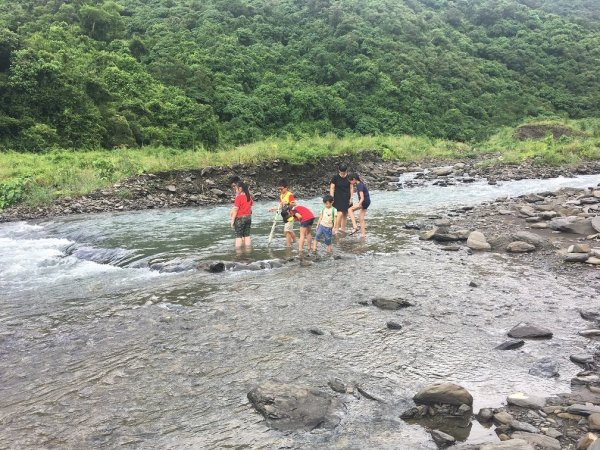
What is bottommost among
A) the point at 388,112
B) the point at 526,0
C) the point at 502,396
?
the point at 502,396

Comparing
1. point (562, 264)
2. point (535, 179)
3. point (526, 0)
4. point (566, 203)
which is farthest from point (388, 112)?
point (526, 0)

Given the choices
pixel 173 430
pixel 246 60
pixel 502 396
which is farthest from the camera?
pixel 246 60

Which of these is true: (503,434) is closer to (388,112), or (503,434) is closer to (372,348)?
(372,348)

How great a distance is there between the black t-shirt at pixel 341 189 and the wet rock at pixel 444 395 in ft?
30.5

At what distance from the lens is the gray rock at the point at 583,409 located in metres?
4.50

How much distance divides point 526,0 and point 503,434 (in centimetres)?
12031

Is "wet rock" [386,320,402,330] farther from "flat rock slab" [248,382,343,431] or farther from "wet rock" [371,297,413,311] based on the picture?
"flat rock slab" [248,382,343,431]

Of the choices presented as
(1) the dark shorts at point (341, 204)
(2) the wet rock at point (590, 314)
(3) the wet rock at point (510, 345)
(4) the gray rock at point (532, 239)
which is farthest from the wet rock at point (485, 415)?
(1) the dark shorts at point (341, 204)

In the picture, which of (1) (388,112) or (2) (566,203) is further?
(1) (388,112)

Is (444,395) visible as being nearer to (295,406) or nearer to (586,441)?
(586,441)

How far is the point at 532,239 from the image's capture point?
11930 millimetres

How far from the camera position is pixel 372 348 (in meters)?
6.42

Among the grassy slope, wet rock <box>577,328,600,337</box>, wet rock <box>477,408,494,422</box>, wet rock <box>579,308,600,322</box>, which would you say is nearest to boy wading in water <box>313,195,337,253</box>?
wet rock <box>579,308,600,322</box>

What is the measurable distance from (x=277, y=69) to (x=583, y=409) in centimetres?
6334
